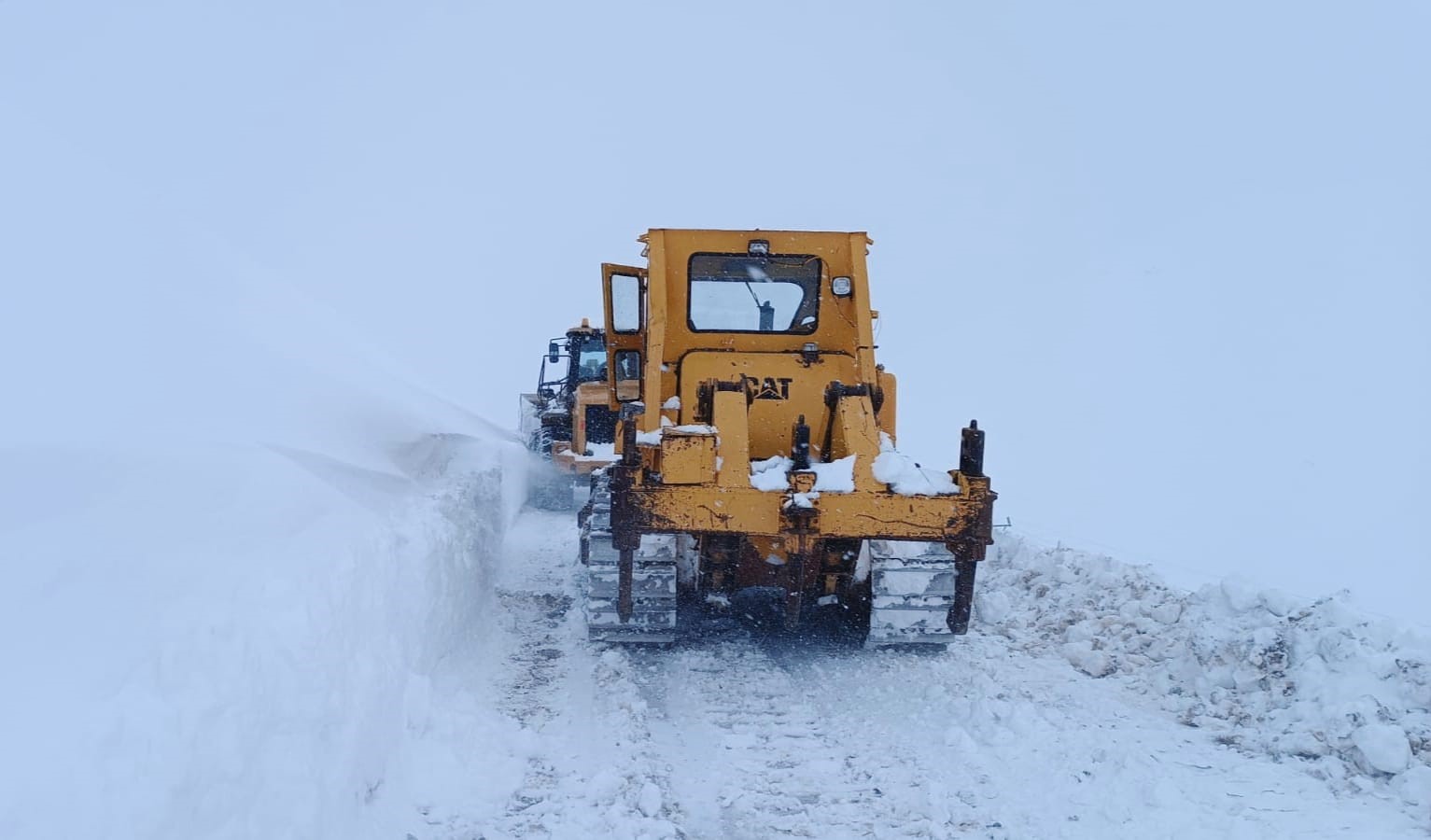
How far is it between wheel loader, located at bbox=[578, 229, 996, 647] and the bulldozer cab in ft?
0.04

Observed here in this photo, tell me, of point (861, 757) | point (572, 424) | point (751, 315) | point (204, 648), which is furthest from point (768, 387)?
point (572, 424)

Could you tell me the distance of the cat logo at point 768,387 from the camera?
708cm

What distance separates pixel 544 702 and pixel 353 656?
52.7 inches

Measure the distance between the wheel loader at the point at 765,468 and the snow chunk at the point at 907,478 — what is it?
16mm

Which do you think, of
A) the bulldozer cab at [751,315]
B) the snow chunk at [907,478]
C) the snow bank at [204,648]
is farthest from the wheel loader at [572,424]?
the snow bank at [204,648]

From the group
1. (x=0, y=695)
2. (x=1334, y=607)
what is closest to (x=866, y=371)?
(x=1334, y=607)

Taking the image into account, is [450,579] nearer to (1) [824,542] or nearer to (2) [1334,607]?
(1) [824,542]

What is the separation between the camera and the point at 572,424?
583 inches

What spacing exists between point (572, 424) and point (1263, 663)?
10882 millimetres

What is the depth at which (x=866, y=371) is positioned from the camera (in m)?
7.16

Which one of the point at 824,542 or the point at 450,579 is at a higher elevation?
the point at 824,542

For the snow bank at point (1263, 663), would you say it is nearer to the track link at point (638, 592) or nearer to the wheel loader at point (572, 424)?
the track link at point (638, 592)

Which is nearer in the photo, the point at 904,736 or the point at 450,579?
the point at 904,736

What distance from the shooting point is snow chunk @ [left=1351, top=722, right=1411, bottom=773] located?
13.6 ft
